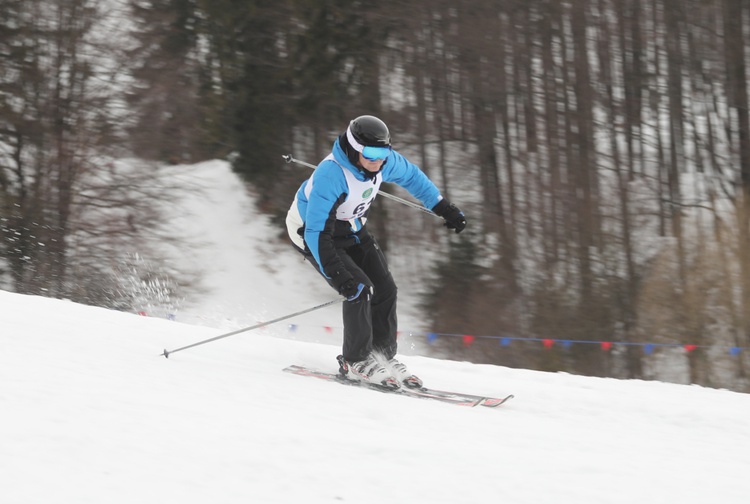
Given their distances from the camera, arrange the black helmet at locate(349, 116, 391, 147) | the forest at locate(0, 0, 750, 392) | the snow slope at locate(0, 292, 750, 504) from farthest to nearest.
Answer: the forest at locate(0, 0, 750, 392)
the black helmet at locate(349, 116, 391, 147)
the snow slope at locate(0, 292, 750, 504)

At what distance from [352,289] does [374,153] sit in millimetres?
747

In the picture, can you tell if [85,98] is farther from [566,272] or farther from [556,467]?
[556,467]

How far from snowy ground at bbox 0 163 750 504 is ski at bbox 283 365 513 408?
16cm

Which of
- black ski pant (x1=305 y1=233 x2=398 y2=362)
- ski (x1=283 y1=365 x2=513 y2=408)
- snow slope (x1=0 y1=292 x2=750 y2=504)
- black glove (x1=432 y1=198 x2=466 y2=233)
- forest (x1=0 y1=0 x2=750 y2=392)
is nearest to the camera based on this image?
snow slope (x1=0 y1=292 x2=750 y2=504)

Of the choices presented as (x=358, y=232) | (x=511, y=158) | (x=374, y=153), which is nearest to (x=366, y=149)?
(x=374, y=153)

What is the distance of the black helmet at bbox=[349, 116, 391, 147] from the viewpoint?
4.29m

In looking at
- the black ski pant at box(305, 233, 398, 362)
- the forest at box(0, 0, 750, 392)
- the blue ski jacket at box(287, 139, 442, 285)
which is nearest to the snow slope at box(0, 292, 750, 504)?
the black ski pant at box(305, 233, 398, 362)

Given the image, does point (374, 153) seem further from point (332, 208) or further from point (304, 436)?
point (304, 436)

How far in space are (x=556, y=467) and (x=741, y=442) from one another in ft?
4.35

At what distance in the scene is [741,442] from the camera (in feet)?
12.8

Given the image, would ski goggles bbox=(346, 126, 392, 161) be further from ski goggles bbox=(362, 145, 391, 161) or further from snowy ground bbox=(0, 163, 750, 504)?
snowy ground bbox=(0, 163, 750, 504)

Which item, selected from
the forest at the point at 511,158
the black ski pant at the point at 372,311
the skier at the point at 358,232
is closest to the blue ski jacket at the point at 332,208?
the skier at the point at 358,232

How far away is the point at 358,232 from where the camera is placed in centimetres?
482

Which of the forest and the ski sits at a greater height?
the ski
